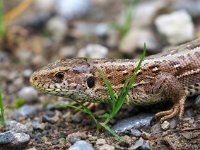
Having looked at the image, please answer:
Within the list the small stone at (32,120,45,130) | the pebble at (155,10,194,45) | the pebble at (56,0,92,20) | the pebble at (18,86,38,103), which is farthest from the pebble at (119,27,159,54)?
the small stone at (32,120,45,130)

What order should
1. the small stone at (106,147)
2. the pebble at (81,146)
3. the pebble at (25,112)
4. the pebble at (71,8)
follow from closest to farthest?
the pebble at (81,146) < the small stone at (106,147) < the pebble at (25,112) < the pebble at (71,8)

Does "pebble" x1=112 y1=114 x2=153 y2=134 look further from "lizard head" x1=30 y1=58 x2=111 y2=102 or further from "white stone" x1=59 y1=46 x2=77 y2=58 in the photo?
"white stone" x1=59 y1=46 x2=77 y2=58

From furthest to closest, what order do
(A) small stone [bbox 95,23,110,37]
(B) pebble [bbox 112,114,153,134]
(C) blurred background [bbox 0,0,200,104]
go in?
(A) small stone [bbox 95,23,110,37], (C) blurred background [bbox 0,0,200,104], (B) pebble [bbox 112,114,153,134]

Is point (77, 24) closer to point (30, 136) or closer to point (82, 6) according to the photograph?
point (82, 6)

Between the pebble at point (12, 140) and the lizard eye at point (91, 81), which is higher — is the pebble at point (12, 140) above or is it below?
below

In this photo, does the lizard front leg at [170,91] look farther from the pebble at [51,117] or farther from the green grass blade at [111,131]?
the pebble at [51,117]

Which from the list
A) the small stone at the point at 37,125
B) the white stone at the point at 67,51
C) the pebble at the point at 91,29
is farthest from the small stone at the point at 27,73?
the small stone at the point at 37,125
